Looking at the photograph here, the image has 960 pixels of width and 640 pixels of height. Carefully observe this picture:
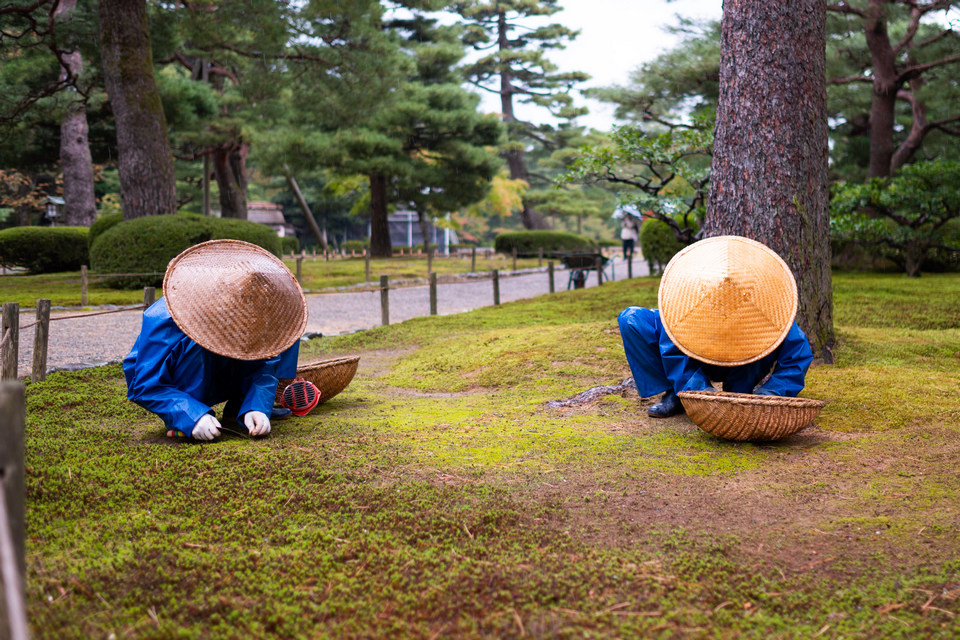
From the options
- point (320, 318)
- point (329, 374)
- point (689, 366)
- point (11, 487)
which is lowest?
point (320, 318)

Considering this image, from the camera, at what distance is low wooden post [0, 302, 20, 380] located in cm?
495

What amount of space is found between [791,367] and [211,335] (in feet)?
9.25

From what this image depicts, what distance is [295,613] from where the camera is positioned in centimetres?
198

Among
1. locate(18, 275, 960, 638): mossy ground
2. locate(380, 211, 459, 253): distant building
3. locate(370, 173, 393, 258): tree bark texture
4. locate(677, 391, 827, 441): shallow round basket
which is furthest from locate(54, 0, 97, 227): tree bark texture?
locate(380, 211, 459, 253): distant building

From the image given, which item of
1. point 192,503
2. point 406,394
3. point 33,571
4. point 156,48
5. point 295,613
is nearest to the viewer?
point 295,613

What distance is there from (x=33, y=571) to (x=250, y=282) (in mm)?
1680

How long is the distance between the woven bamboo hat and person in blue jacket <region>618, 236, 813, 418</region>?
1911 mm

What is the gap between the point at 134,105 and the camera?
12125 millimetres

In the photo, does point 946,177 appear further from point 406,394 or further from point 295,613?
point 295,613

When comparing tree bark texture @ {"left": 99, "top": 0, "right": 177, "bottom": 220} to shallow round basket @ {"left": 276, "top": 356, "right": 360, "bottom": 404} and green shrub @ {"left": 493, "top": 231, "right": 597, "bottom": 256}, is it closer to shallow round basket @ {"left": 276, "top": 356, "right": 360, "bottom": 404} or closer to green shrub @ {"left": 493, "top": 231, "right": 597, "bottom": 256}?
shallow round basket @ {"left": 276, "top": 356, "right": 360, "bottom": 404}

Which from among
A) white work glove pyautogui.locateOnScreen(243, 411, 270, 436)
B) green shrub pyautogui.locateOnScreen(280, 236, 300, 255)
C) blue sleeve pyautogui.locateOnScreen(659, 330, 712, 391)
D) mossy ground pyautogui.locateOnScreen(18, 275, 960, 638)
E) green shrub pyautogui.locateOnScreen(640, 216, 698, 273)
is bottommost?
mossy ground pyautogui.locateOnScreen(18, 275, 960, 638)

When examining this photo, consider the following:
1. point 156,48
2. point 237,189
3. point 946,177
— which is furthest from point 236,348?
point 237,189

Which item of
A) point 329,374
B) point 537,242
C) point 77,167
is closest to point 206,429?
point 329,374

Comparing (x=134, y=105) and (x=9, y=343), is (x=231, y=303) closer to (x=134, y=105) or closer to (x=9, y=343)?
(x=9, y=343)
